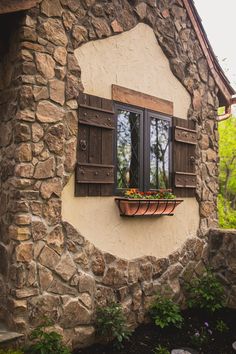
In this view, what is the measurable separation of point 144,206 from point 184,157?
1478mm

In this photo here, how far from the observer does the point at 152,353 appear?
4590 millimetres

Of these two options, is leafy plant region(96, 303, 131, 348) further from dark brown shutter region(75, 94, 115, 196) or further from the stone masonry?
dark brown shutter region(75, 94, 115, 196)

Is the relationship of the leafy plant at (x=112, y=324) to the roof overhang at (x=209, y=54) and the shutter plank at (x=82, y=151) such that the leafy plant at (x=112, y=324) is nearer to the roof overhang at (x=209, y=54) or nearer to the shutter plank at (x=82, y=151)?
the shutter plank at (x=82, y=151)

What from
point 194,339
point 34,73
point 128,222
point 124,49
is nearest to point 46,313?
point 128,222

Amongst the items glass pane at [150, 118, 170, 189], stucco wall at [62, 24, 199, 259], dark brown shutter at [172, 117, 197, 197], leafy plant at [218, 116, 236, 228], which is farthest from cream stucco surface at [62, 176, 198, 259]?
leafy plant at [218, 116, 236, 228]

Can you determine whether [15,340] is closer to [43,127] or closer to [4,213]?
[4,213]

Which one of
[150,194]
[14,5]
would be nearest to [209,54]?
[150,194]

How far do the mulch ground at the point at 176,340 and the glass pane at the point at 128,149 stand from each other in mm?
1983

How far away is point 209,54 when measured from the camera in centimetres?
676

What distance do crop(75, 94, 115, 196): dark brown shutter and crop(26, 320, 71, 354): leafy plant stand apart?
155 cm

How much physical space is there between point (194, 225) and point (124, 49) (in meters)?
3.02

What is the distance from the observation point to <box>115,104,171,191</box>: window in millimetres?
5273

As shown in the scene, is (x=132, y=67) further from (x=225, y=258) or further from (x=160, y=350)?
(x=160, y=350)

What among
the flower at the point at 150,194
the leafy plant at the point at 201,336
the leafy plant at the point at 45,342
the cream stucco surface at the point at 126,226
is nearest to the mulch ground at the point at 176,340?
the leafy plant at the point at 201,336
